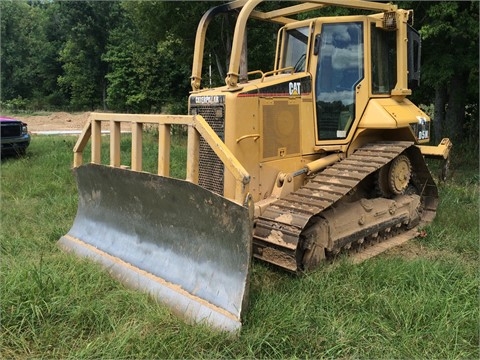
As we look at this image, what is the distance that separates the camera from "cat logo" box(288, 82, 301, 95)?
4.82 meters

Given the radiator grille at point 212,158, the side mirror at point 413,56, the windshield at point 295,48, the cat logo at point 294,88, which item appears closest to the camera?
the radiator grille at point 212,158

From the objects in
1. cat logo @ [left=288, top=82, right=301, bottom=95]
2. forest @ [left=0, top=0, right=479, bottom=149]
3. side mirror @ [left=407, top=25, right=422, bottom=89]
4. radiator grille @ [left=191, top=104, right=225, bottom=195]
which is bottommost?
radiator grille @ [left=191, top=104, right=225, bottom=195]

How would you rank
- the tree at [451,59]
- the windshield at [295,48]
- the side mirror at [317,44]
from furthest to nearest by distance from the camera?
the tree at [451,59], the windshield at [295,48], the side mirror at [317,44]

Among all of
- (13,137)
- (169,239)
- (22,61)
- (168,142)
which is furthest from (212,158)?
(22,61)

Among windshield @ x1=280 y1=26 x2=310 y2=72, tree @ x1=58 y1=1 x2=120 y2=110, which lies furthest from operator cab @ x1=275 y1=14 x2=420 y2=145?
tree @ x1=58 y1=1 x2=120 y2=110

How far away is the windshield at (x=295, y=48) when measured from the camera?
17.3ft

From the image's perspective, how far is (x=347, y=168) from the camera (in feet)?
15.6

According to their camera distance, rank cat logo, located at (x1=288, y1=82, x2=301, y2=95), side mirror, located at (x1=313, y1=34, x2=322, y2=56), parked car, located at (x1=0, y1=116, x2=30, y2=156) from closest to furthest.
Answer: cat logo, located at (x1=288, y1=82, x2=301, y2=95), side mirror, located at (x1=313, y1=34, x2=322, y2=56), parked car, located at (x1=0, y1=116, x2=30, y2=156)

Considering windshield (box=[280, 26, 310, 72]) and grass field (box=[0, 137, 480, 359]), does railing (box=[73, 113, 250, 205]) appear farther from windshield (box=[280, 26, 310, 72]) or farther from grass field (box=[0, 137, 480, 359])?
windshield (box=[280, 26, 310, 72])

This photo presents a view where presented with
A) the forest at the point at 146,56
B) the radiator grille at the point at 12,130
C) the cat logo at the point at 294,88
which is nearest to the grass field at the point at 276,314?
→ the cat logo at the point at 294,88

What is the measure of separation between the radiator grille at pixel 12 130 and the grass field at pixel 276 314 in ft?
21.4

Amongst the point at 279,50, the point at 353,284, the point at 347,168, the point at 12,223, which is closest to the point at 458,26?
the point at 279,50

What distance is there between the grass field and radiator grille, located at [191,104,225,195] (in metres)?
0.90

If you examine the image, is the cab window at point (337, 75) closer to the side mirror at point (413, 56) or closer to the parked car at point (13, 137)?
the side mirror at point (413, 56)
